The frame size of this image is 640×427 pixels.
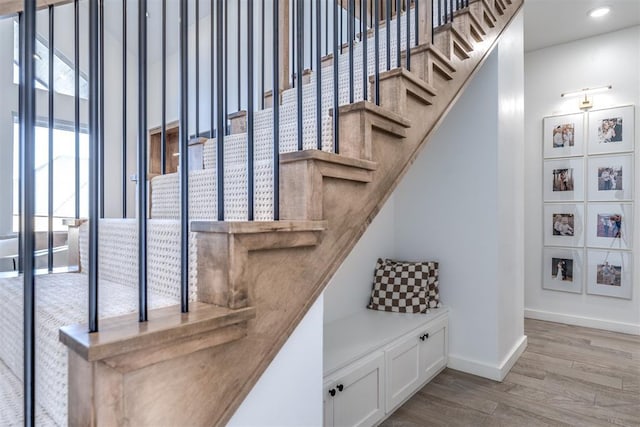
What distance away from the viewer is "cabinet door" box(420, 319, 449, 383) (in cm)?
239

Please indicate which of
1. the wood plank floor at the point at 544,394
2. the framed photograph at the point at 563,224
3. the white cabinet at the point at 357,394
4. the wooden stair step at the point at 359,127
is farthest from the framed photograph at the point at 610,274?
the wooden stair step at the point at 359,127

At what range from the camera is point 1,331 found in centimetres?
109

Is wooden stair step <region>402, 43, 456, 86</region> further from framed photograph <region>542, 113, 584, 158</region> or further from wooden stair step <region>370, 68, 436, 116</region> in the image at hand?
framed photograph <region>542, 113, 584, 158</region>

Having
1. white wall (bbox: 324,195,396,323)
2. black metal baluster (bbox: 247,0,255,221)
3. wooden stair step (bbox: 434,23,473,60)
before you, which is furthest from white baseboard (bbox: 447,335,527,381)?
black metal baluster (bbox: 247,0,255,221)

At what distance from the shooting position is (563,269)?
392 cm

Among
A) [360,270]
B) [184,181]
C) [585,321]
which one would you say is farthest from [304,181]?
[585,321]

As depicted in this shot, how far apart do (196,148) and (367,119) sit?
107 centimetres

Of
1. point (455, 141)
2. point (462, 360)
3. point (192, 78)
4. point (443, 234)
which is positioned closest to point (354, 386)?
point (462, 360)

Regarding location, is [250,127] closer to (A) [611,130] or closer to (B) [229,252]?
(B) [229,252]

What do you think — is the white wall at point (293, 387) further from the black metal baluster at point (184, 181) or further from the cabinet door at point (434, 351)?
the cabinet door at point (434, 351)

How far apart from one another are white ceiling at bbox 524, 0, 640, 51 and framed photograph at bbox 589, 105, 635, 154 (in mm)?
783

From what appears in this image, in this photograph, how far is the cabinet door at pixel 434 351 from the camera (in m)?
2.39

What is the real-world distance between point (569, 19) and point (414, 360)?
3.38 meters

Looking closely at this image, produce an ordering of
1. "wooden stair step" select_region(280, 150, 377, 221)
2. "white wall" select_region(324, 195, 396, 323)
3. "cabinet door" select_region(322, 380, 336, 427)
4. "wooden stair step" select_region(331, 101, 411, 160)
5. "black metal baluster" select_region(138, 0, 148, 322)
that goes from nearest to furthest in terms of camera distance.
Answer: "black metal baluster" select_region(138, 0, 148, 322) → "wooden stair step" select_region(280, 150, 377, 221) → "wooden stair step" select_region(331, 101, 411, 160) → "cabinet door" select_region(322, 380, 336, 427) → "white wall" select_region(324, 195, 396, 323)
